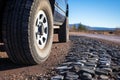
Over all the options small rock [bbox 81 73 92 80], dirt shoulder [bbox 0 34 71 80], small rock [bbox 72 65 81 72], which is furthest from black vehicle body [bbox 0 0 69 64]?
small rock [bbox 81 73 92 80]

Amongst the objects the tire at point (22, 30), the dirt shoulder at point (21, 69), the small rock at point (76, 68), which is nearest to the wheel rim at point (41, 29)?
the tire at point (22, 30)

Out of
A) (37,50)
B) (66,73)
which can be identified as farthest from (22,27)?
(66,73)

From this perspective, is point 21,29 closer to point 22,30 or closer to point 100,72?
point 22,30

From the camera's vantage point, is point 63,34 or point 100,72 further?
point 63,34

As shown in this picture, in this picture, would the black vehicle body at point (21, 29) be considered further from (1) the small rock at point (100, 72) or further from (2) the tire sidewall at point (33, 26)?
(1) the small rock at point (100, 72)

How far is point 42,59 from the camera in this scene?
5832mm

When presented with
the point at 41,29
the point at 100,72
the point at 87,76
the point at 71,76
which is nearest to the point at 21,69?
the point at 41,29

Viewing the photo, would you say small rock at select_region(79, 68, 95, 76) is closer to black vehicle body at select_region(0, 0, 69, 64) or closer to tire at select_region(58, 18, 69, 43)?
black vehicle body at select_region(0, 0, 69, 64)

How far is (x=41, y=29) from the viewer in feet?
19.1

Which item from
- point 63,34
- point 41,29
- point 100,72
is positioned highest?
point 41,29

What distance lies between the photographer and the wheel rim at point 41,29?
18.7 ft

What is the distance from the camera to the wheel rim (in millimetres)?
5699

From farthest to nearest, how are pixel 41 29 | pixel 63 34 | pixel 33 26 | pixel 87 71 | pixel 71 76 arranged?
pixel 63 34
pixel 41 29
pixel 33 26
pixel 87 71
pixel 71 76

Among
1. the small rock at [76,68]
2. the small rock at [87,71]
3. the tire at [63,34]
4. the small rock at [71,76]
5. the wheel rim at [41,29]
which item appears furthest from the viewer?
the tire at [63,34]
